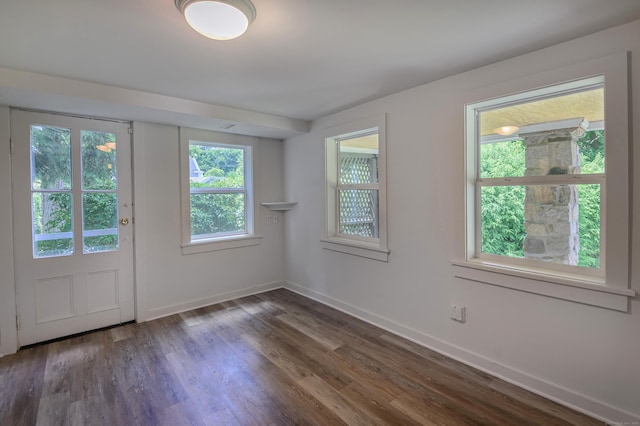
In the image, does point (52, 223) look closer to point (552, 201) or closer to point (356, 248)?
point (356, 248)

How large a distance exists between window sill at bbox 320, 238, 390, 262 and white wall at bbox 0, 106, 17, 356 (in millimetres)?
2941

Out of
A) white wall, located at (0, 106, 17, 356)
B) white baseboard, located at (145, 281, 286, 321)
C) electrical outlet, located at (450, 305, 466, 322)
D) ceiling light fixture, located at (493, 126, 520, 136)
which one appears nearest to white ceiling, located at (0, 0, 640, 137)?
white wall, located at (0, 106, 17, 356)

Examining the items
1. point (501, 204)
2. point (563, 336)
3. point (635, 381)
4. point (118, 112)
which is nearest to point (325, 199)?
point (501, 204)

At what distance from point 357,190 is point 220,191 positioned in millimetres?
1761

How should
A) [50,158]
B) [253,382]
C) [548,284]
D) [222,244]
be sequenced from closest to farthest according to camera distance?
1. [548,284]
2. [253,382]
3. [50,158]
4. [222,244]

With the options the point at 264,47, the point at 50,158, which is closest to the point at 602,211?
the point at 264,47

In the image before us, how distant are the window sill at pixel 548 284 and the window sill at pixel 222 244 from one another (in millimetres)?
2624

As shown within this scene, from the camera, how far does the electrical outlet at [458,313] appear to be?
7.99 feet

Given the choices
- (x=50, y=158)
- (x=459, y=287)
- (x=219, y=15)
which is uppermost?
(x=219, y=15)

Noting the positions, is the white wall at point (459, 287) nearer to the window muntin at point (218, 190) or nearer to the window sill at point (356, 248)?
the window sill at point (356, 248)

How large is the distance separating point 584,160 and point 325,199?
2.42 metres

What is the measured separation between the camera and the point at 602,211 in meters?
1.83

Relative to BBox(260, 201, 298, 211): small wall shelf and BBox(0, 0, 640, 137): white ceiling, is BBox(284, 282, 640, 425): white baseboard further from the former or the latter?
BBox(0, 0, 640, 137): white ceiling

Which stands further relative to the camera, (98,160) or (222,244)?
(222,244)
